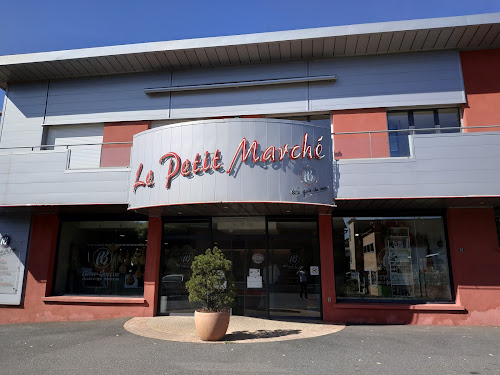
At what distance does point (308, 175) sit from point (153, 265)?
6.19 m

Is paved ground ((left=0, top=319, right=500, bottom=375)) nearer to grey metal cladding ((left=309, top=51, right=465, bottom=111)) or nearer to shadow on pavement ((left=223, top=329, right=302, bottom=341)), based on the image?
shadow on pavement ((left=223, top=329, right=302, bottom=341))

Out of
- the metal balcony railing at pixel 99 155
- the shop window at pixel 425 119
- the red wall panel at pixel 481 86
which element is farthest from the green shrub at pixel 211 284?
the red wall panel at pixel 481 86

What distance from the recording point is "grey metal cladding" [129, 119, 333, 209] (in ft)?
31.5

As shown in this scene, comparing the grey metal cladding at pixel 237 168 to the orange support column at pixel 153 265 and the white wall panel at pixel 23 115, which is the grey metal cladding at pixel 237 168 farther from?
the white wall panel at pixel 23 115

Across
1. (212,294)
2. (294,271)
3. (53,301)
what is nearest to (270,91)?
(294,271)

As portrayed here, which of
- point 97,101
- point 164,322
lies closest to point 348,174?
point 164,322

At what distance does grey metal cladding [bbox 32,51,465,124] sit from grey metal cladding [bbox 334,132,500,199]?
2600 millimetres

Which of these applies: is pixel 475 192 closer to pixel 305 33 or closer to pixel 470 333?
pixel 470 333

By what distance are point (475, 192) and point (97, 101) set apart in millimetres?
12924

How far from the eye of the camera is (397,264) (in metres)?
11.8

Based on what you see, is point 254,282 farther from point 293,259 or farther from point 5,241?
point 5,241

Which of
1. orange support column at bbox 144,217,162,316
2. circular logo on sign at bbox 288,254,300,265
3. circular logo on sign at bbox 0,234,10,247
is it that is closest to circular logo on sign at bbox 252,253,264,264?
circular logo on sign at bbox 288,254,300,265

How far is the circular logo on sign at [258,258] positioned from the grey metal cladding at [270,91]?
493 centimetres

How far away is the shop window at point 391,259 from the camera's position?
11.6 m
